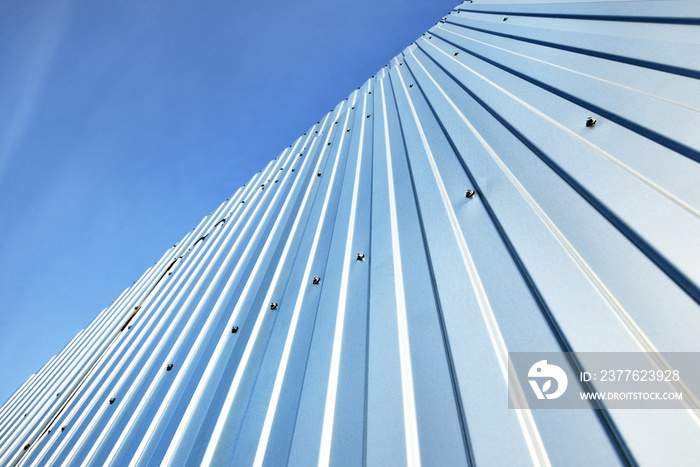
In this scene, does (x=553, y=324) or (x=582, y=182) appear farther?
(x=582, y=182)

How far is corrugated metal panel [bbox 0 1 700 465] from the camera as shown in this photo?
2.88 feet

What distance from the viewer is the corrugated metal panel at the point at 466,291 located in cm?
88

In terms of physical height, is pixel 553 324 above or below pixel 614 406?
above

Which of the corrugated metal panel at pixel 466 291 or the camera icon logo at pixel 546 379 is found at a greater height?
the corrugated metal panel at pixel 466 291

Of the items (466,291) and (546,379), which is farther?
(466,291)

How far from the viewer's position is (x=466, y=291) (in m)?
1.25

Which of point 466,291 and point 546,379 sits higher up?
point 466,291

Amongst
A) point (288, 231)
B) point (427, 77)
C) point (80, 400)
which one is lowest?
point (80, 400)

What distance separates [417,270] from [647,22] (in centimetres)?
199

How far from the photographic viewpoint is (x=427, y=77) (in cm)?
412

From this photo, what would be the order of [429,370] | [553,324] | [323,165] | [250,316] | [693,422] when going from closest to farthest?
[693,422]
[553,324]
[429,370]
[250,316]
[323,165]

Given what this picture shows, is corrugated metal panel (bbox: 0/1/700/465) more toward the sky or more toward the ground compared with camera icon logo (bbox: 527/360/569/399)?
more toward the sky

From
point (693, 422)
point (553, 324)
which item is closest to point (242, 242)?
point (553, 324)

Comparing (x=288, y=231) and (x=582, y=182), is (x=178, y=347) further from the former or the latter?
(x=582, y=182)
